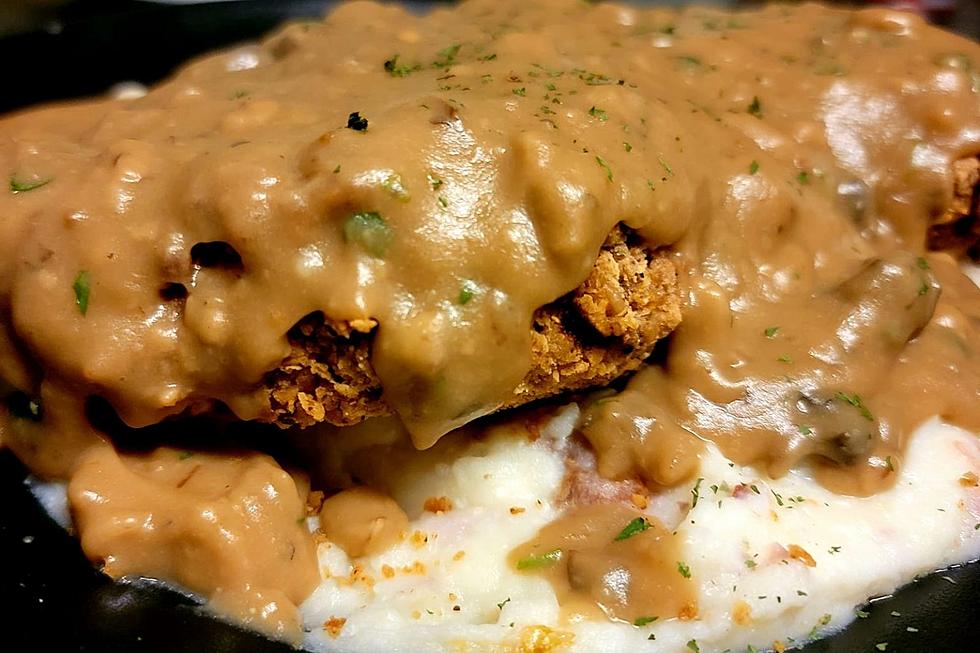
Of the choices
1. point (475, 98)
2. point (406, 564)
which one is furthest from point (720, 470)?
point (475, 98)

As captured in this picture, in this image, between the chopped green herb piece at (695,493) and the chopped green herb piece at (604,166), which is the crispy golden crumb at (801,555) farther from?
the chopped green herb piece at (604,166)

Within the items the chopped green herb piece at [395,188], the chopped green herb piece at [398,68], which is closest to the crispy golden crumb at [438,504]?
the chopped green herb piece at [395,188]

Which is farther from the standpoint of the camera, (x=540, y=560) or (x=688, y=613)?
A: (x=540, y=560)

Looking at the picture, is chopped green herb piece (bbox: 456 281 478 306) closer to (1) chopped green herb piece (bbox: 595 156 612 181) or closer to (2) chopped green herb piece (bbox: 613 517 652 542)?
(1) chopped green herb piece (bbox: 595 156 612 181)

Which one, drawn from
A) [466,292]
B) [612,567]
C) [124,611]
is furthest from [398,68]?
[124,611]

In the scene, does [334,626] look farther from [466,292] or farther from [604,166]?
[604,166]
